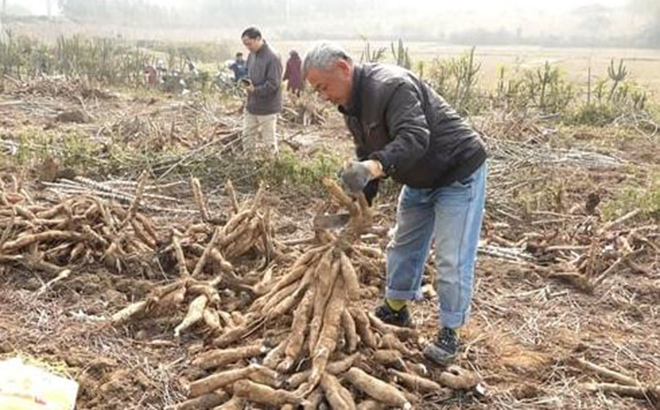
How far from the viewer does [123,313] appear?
148 inches

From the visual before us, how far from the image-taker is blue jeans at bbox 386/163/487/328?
125 inches

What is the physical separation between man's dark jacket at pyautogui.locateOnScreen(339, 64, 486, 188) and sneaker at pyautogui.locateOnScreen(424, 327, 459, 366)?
0.68m

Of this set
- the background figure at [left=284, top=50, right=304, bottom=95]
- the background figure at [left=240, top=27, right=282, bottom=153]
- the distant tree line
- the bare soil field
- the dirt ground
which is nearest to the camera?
the bare soil field

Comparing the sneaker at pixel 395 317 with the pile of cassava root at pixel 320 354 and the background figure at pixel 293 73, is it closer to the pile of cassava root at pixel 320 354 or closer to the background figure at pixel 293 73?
the pile of cassava root at pixel 320 354

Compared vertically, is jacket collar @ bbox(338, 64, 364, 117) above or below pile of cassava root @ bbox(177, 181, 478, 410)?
above

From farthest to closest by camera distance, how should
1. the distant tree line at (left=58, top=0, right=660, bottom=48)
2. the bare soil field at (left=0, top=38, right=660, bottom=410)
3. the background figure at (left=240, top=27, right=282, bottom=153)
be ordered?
the distant tree line at (left=58, top=0, right=660, bottom=48)
the background figure at (left=240, top=27, right=282, bottom=153)
the bare soil field at (left=0, top=38, right=660, bottom=410)

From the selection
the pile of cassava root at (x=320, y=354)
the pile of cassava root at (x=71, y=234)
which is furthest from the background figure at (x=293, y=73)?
the pile of cassava root at (x=320, y=354)

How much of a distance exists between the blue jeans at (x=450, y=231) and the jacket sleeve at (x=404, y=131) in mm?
378

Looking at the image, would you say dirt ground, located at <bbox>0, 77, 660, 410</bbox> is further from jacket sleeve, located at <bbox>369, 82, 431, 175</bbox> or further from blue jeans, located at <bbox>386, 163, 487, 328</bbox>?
jacket sleeve, located at <bbox>369, 82, 431, 175</bbox>

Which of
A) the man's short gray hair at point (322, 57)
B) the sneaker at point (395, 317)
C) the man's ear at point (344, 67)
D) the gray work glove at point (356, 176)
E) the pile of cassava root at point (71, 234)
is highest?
the man's short gray hair at point (322, 57)

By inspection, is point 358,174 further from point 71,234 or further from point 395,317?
point 71,234

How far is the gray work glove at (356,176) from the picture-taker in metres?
2.72

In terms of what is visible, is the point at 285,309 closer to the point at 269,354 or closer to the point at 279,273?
the point at 269,354

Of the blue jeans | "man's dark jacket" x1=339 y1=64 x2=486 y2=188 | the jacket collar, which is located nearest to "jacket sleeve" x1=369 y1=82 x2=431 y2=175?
"man's dark jacket" x1=339 y1=64 x2=486 y2=188
